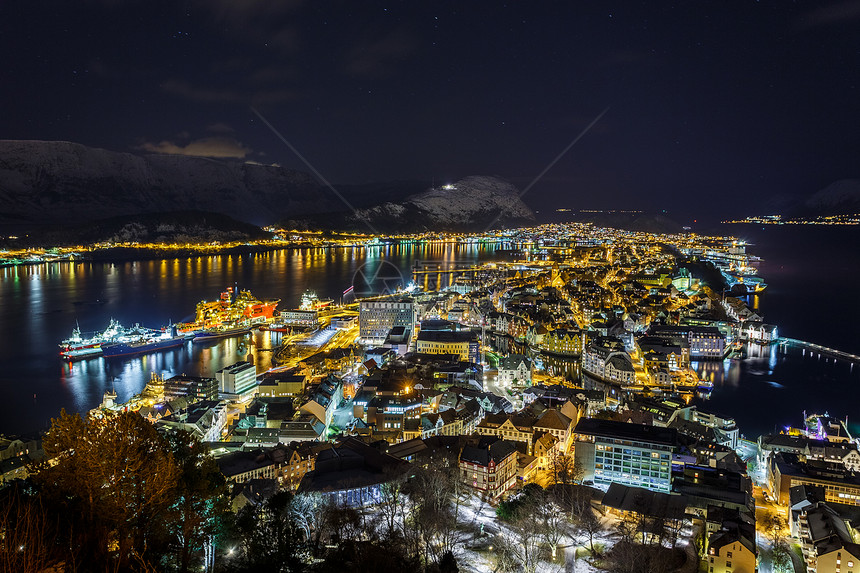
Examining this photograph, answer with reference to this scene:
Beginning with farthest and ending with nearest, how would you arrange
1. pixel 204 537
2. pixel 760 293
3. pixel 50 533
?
pixel 760 293
pixel 204 537
pixel 50 533

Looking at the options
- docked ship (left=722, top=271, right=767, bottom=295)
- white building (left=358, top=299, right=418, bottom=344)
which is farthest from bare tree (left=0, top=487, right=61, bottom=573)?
docked ship (left=722, top=271, right=767, bottom=295)

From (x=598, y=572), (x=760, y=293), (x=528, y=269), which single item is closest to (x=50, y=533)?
(x=598, y=572)

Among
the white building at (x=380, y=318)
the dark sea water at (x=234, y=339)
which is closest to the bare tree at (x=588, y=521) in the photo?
the dark sea water at (x=234, y=339)

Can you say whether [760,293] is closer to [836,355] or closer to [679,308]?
[679,308]

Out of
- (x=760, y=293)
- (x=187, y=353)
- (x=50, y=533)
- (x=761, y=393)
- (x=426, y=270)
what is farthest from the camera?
(x=426, y=270)

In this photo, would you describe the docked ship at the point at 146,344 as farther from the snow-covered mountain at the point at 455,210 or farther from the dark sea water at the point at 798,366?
the snow-covered mountain at the point at 455,210

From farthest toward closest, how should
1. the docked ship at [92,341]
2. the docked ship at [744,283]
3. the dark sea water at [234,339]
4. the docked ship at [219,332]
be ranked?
the docked ship at [744,283] → the docked ship at [219,332] → the docked ship at [92,341] → the dark sea water at [234,339]

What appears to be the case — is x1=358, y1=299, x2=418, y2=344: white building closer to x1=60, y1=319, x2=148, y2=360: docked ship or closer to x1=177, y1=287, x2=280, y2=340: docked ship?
x1=177, y1=287, x2=280, y2=340: docked ship
